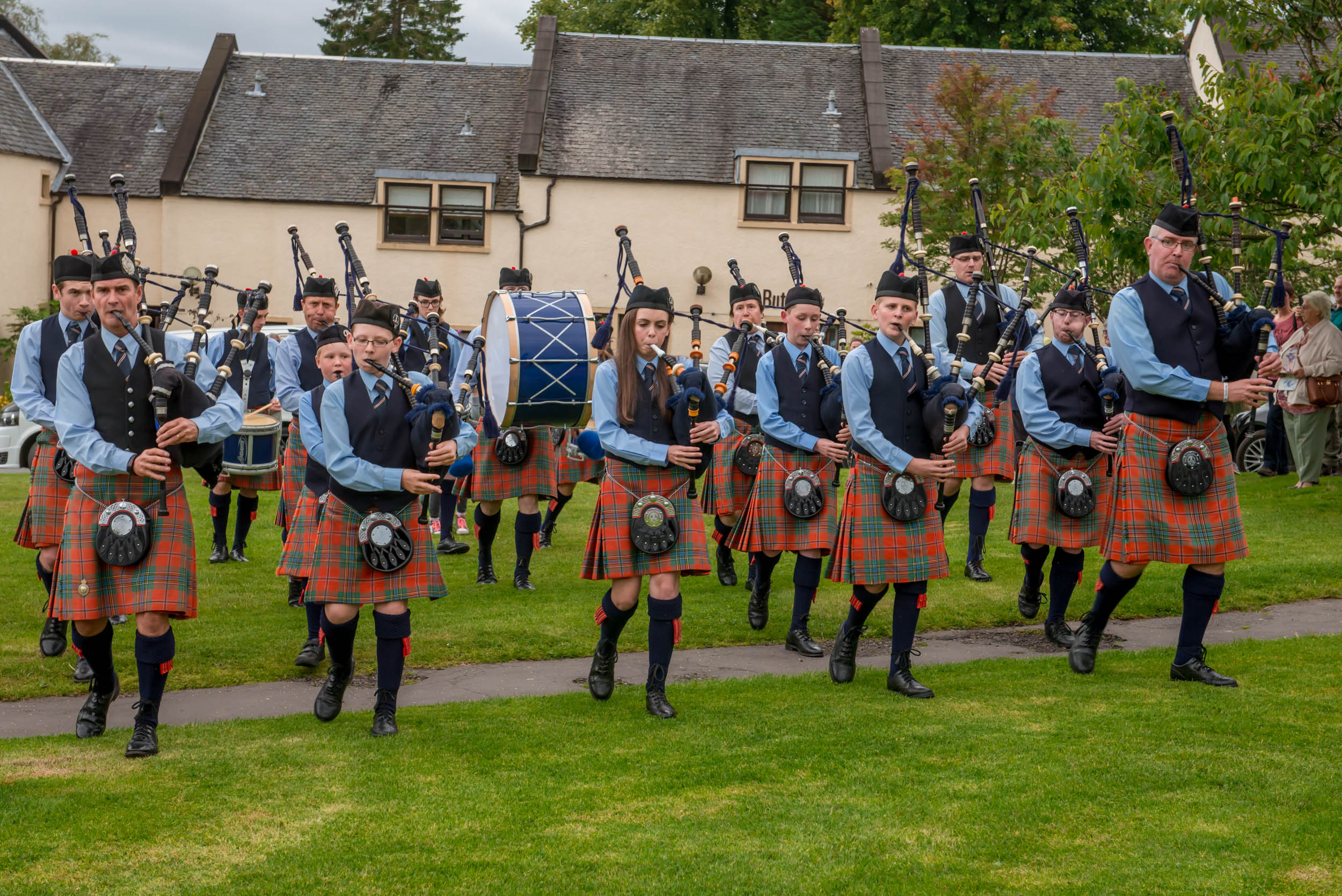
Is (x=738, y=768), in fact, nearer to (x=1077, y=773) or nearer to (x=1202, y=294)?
(x=1077, y=773)

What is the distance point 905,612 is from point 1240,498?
7.02 metres

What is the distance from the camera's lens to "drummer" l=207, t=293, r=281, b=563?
Answer: 791cm

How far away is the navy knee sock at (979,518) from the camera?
784cm

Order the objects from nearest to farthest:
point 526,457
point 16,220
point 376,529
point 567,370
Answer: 1. point 376,529
2. point 567,370
3. point 526,457
4. point 16,220

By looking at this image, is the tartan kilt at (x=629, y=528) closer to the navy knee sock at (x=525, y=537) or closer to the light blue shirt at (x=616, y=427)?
the light blue shirt at (x=616, y=427)

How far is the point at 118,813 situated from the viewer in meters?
4.01

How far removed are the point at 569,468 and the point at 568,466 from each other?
1 cm

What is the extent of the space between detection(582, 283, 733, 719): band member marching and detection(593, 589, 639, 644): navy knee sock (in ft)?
0.05

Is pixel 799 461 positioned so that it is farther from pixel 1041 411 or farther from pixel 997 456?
pixel 997 456

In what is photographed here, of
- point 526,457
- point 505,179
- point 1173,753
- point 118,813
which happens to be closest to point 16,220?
point 505,179

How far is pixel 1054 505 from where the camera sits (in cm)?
638

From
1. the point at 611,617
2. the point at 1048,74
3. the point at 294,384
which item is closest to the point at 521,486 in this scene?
the point at 294,384

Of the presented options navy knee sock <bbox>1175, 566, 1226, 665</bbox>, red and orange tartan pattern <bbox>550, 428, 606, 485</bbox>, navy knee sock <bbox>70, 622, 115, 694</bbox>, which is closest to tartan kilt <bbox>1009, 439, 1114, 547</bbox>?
navy knee sock <bbox>1175, 566, 1226, 665</bbox>

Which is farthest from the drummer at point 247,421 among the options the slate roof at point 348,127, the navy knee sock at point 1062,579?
the slate roof at point 348,127
